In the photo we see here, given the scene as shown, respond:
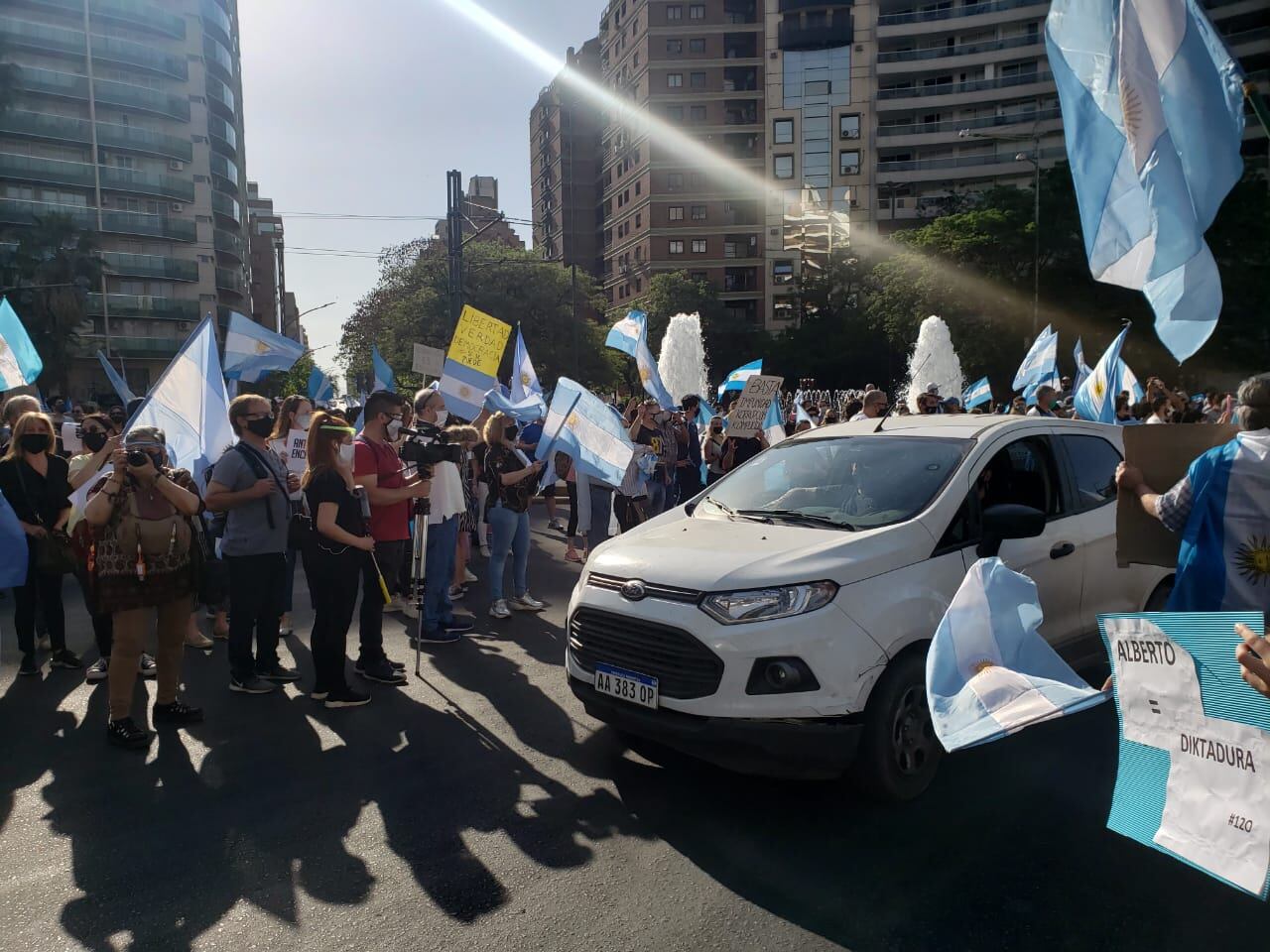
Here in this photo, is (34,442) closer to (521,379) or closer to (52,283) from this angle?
(521,379)

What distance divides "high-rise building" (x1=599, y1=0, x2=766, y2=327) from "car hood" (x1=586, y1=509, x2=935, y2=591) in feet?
240

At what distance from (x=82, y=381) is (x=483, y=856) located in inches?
2668

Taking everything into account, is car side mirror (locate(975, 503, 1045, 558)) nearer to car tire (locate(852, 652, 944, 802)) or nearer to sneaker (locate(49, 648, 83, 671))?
car tire (locate(852, 652, 944, 802))

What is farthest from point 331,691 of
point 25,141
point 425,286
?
point 25,141

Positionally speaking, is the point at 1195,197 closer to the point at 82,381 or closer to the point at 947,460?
the point at 947,460

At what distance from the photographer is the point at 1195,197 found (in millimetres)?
3289

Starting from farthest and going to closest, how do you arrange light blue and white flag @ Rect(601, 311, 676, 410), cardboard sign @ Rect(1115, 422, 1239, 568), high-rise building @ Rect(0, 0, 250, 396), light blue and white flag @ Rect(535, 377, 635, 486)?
high-rise building @ Rect(0, 0, 250, 396), light blue and white flag @ Rect(601, 311, 676, 410), light blue and white flag @ Rect(535, 377, 635, 486), cardboard sign @ Rect(1115, 422, 1239, 568)

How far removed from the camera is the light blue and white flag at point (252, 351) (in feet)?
37.9

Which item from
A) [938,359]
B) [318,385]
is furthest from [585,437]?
[938,359]

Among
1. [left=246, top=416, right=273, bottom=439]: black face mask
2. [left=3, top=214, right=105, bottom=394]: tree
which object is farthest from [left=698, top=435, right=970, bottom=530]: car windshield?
[left=3, top=214, right=105, bottom=394]: tree

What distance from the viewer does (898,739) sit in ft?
13.4

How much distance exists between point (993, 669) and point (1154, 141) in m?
2.09

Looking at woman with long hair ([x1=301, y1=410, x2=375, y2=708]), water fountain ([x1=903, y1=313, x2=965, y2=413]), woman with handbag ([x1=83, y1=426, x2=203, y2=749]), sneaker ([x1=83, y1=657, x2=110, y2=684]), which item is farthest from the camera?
water fountain ([x1=903, y1=313, x2=965, y2=413])

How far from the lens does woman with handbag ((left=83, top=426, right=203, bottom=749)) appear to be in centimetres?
490
